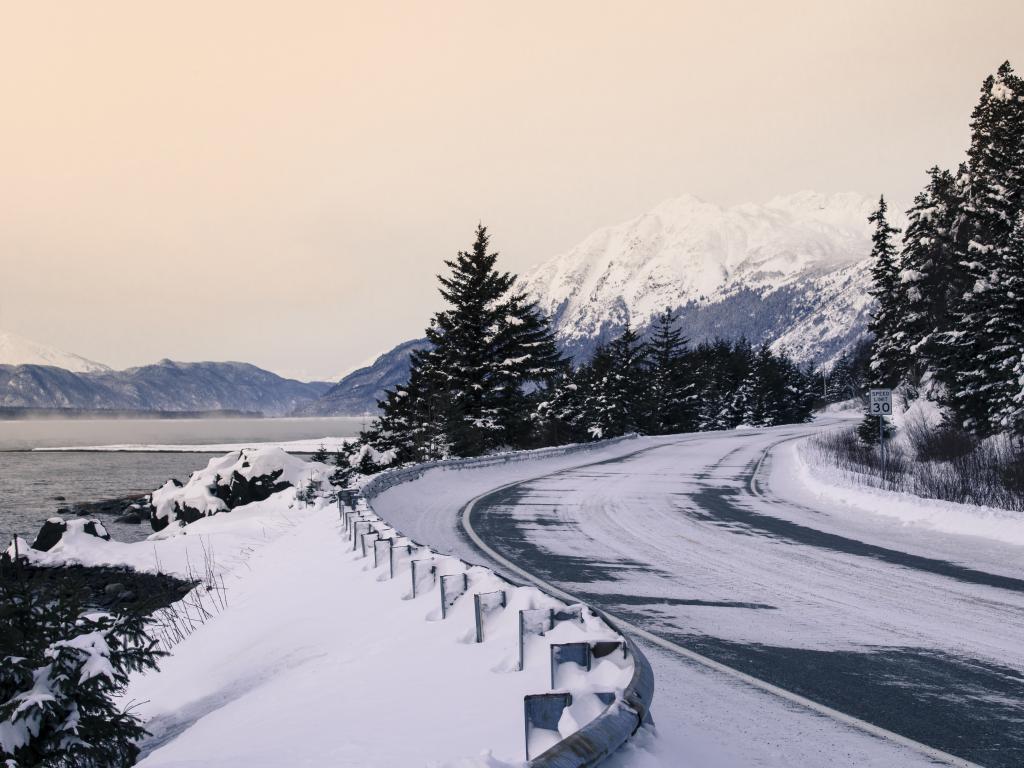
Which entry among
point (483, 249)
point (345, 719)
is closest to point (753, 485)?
point (345, 719)

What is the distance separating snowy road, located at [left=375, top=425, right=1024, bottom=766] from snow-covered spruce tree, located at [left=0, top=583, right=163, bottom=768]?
10.1 feet

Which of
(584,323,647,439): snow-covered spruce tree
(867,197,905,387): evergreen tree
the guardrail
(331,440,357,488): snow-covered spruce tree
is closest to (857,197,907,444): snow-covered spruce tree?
(867,197,905,387): evergreen tree

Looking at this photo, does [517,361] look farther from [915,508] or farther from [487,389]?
[915,508]

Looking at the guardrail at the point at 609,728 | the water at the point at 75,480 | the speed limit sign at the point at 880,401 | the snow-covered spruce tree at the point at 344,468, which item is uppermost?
the speed limit sign at the point at 880,401

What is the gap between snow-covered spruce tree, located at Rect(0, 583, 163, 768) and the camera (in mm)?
3740

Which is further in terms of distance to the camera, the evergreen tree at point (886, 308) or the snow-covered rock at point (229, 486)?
the evergreen tree at point (886, 308)

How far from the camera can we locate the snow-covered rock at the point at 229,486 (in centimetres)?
3584

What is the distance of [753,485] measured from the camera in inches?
827

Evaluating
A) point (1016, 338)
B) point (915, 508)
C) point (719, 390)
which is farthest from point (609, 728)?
point (719, 390)

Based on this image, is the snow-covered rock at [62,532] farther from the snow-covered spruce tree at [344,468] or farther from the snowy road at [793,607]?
the snowy road at [793,607]

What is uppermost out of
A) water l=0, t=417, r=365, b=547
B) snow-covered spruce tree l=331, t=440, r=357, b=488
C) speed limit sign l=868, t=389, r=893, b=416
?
speed limit sign l=868, t=389, r=893, b=416

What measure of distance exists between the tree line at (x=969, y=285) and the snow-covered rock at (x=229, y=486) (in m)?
30.0

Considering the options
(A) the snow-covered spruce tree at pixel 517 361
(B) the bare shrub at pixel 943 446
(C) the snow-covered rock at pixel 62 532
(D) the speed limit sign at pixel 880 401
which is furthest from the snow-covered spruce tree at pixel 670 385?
(C) the snow-covered rock at pixel 62 532

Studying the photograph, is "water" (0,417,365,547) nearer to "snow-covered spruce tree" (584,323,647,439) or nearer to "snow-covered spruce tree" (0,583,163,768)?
"snow-covered spruce tree" (584,323,647,439)
